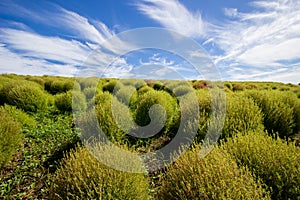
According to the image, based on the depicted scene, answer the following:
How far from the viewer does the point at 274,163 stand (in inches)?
122

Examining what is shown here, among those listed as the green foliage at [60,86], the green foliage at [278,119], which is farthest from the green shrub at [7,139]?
the green foliage at [60,86]

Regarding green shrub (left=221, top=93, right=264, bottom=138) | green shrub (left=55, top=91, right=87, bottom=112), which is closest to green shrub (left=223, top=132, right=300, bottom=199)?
green shrub (left=221, top=93, right=264, bottom=138)

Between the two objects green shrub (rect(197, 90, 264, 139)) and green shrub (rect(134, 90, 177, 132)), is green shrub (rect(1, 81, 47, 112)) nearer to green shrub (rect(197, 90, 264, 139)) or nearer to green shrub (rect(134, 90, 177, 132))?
green shrub (rect(134, 90, 177, 132))

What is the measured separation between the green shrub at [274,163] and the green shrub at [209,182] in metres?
0.30

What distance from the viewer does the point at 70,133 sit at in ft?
25.6

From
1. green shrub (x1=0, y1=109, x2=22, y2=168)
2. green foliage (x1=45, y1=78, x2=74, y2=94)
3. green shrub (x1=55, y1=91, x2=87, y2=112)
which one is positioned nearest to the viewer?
green shrub (x1=0, y1=109, x2=22, y2=168)

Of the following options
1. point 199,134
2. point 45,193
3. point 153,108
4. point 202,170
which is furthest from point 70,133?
point 202,170

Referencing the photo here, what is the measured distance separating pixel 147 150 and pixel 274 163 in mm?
3703

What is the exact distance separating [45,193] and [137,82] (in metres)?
18.2

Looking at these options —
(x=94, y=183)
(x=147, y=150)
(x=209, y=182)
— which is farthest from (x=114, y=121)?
(x=209, y=182)

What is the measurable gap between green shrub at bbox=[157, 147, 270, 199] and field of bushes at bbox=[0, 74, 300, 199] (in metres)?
0.01

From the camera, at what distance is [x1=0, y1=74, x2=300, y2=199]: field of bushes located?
110 inches

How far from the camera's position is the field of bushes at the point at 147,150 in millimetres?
2803

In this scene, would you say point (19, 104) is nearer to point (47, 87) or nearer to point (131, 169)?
point (131, 169)
